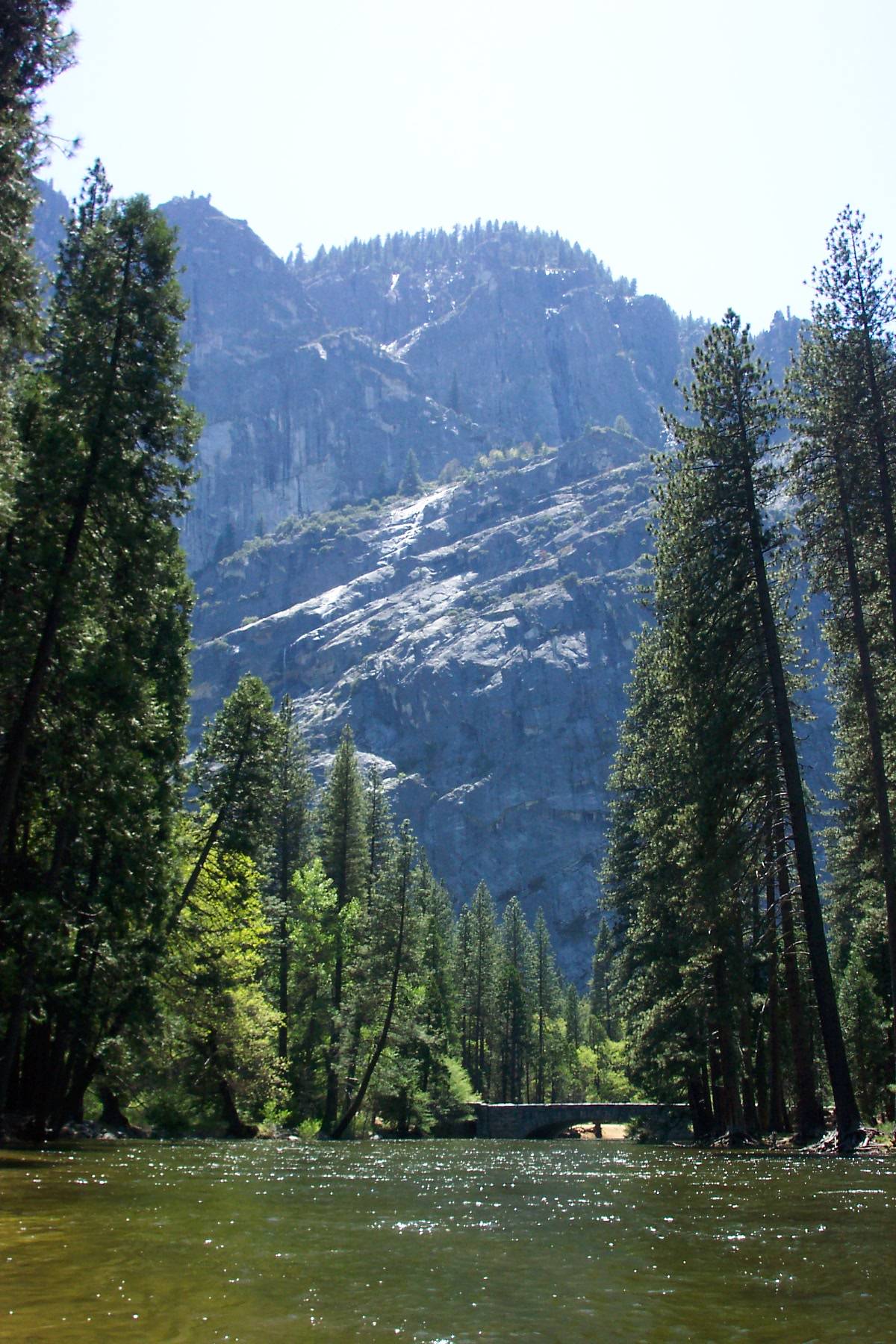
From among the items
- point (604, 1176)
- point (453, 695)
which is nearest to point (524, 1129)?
point (604, 1176)

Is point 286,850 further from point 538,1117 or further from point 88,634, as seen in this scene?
point 88,634

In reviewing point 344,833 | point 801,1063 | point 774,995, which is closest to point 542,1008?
point 344,833

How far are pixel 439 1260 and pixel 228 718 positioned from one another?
26406mm

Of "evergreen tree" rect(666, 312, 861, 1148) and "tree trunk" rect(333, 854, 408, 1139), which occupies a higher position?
"evergreen tree" rect(666, 312, 861, 1148)

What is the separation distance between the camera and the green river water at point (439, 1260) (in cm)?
554

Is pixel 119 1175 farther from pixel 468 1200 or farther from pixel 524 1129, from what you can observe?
pixel 524 1129

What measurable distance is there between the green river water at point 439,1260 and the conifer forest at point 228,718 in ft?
20.8

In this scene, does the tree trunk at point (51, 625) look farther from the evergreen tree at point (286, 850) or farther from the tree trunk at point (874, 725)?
the evergreen tree at point (286, 850)

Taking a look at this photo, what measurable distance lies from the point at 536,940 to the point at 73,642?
282 ft

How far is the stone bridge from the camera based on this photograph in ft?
182

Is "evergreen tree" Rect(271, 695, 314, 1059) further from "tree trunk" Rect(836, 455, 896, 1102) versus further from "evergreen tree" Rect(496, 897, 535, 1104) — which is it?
"evergreen tree" Rect(496, 897, 535, 1104)

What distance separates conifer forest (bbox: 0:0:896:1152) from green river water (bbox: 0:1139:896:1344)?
6351 millimetres

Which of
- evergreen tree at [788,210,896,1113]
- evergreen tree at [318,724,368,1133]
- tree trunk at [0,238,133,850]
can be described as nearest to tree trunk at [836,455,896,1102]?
evergreen tree at [788,210,896,1113]

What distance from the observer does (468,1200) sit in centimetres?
1271
